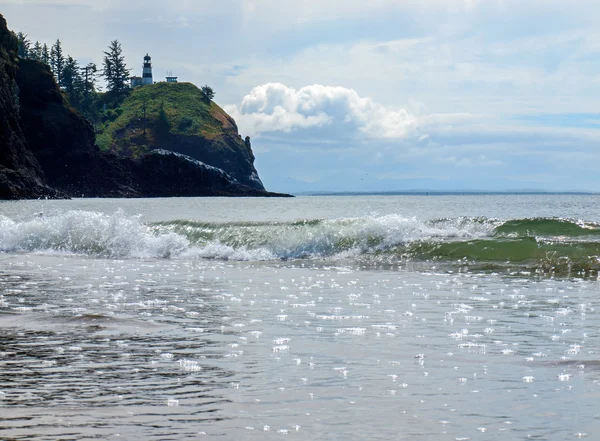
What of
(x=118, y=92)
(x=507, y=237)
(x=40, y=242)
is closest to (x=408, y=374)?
(x=507, y=237)

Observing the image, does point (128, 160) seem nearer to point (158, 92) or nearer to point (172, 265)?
point (158, 92)

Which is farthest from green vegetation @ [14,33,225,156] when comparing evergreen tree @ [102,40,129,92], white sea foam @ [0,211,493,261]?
white sea foam @ [0,211,493,261]

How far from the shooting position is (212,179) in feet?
428

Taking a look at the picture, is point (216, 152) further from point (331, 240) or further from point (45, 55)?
point (331, 240)

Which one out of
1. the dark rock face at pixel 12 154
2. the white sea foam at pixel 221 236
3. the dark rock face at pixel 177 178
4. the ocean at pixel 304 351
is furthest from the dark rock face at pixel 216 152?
the ocean at pixel 304 351

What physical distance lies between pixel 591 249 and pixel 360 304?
10395mm

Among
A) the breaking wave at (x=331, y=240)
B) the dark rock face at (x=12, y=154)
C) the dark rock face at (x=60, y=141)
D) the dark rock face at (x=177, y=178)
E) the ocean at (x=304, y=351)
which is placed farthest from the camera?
the dark rock face at (x=177, y=178)

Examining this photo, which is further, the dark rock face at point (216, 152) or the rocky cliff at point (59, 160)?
the dark rock face at point (216, 152)

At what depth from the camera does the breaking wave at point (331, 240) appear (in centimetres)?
2098

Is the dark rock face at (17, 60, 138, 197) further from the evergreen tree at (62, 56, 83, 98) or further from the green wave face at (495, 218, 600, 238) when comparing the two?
the green wave face at (495, 218, 600, 238)

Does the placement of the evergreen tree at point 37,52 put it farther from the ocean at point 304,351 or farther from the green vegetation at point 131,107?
the ocean at point 304,351

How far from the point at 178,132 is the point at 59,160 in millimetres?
62765

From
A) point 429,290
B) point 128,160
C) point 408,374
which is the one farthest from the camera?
point 128,160

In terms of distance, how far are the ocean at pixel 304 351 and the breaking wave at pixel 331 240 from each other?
62 cm
